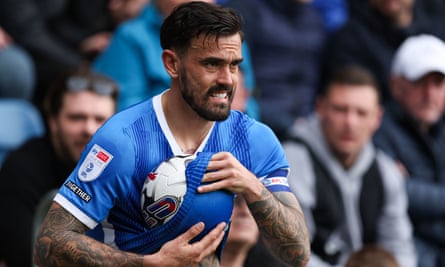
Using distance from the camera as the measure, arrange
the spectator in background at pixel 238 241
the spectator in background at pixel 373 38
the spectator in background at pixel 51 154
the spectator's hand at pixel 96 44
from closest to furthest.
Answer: the spectator in background at pixel 238 241 < the spectator in background at pixel 51 154 < the spectator's hand at pixel 96 44 < the spectator in background at pixel 373 38

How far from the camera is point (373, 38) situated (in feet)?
24.6

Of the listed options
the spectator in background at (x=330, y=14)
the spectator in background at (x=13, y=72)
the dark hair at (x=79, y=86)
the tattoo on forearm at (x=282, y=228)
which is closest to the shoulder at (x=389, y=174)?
the dark hair at (x=79, y=86)

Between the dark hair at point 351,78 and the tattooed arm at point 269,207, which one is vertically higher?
the tattooed arm at point 269,207

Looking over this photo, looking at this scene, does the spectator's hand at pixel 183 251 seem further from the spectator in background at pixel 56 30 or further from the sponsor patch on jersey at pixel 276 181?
the spectator in background at pixel 56 30

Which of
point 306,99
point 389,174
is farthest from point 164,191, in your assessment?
point 306,99

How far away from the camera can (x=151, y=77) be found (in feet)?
19.0

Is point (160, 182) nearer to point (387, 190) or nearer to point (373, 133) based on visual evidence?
point (387, 190)

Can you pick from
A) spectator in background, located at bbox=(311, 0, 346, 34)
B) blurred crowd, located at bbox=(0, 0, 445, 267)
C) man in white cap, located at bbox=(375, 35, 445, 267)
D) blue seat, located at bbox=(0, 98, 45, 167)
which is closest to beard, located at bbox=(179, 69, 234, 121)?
blurred crowd, located at bbox=(0, 0, 445, 267)

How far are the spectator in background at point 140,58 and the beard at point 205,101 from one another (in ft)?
7.26

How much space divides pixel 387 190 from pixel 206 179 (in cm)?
297

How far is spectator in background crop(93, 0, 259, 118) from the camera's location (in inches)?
227

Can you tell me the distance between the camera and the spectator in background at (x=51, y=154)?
518 cm

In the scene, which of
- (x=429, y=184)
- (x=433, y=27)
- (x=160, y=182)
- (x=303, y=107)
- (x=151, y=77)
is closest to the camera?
(x=160, y=182)

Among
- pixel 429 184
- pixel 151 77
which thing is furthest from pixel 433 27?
pixel 151 77
